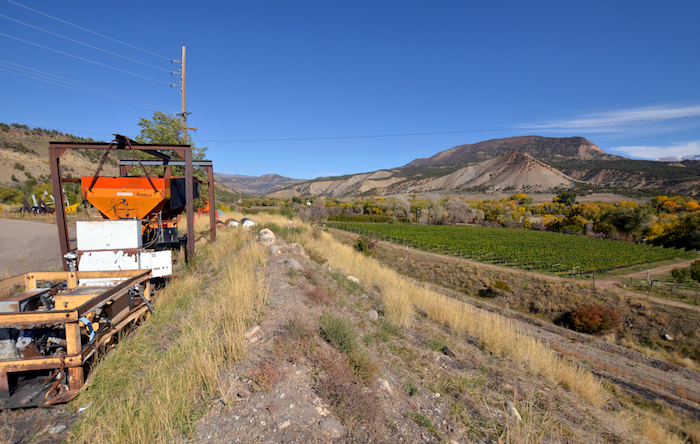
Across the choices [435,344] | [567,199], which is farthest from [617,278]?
[567,199]

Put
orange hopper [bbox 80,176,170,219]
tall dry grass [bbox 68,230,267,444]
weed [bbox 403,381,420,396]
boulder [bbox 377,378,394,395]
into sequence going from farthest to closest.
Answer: orange hopper [bbox 80,176,170,219]
weed [bbox 403,381,420,396]
boulder [bbox 377,378,394,395]
tall dry grass [bbox 68,230,267,444]

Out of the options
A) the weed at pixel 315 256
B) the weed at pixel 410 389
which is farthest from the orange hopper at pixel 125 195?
the weed at pixel 410 389

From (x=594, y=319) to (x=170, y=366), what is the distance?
20.7 m

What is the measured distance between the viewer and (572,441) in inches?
157

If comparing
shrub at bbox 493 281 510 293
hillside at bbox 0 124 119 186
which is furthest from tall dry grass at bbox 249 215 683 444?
hillside at bbox 0 124 119 186

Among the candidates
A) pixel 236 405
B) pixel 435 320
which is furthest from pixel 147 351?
pixel 435 320

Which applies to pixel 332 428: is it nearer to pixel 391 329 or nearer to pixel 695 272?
pixel 391 329

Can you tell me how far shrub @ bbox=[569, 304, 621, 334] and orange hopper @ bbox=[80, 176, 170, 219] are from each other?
830 inches

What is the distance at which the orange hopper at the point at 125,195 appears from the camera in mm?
6699

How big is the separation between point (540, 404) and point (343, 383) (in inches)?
145

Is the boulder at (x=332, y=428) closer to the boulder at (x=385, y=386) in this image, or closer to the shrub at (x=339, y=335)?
the boulder at (x=385, y=386)

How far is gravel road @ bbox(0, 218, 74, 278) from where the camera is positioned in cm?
900

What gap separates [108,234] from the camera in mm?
5938

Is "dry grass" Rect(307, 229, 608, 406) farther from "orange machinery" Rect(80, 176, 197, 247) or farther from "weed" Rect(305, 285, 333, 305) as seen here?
"orange machinery" Rect(80, 176, 197, 247)
